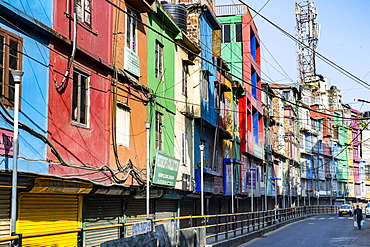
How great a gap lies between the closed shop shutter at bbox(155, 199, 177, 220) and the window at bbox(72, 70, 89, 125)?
8.41m

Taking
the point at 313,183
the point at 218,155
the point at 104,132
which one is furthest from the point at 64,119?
the point at 313,183

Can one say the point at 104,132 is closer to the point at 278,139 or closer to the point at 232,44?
the point at 232,44

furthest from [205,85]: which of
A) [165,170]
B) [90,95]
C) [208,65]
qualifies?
[90,95]

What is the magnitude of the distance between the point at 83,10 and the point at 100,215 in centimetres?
645

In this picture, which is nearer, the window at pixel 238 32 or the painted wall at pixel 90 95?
the painted wall at pixel 90 95

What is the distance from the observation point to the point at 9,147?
11.7m

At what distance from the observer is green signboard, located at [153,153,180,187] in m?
Result: 20.7

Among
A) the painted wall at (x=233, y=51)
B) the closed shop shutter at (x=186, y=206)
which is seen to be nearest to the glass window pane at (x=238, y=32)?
the painted wall at (x=233, y=51)

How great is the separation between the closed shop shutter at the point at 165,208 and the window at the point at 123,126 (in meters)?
5.36

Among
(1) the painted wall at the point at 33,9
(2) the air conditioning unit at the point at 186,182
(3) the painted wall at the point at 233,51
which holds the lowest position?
(2) the air conditioning unit at the point at 186,182

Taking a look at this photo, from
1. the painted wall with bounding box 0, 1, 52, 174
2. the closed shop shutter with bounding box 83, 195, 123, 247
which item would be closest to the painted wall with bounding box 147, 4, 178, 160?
the closed shop shutter with bounding box 83, 195, 123, 247

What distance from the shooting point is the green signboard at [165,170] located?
20719 millimetres

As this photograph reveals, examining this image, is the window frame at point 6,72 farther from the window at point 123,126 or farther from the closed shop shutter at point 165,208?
the closed shop shutter at point 165,208

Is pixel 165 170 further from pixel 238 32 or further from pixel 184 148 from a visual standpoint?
pixel 238 32
